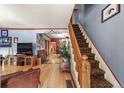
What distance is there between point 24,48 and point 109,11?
6.74m

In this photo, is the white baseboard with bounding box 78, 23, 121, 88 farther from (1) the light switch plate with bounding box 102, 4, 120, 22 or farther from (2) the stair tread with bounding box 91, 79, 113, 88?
(1) the light switch plate with bounding box 102, 4, 120, 22

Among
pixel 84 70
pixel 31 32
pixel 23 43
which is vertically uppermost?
pixel 31 32

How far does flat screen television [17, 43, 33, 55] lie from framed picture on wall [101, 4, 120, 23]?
6194 millimetres

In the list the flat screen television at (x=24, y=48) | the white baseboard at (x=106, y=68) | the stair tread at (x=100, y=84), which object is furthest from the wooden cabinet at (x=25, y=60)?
the stair tread at (x=100, y=84)

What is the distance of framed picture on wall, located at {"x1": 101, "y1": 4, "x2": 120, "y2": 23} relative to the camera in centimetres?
305

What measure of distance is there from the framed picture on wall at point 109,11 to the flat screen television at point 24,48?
20.3 ft

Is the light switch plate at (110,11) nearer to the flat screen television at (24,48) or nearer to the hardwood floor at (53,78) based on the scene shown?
the hardwood floor at (53,78)

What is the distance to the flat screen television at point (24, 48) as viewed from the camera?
925 centimetres

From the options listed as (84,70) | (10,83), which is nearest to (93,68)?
(84,70)

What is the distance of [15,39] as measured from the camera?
9.52 m

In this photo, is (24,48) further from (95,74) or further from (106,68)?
(106,68)
